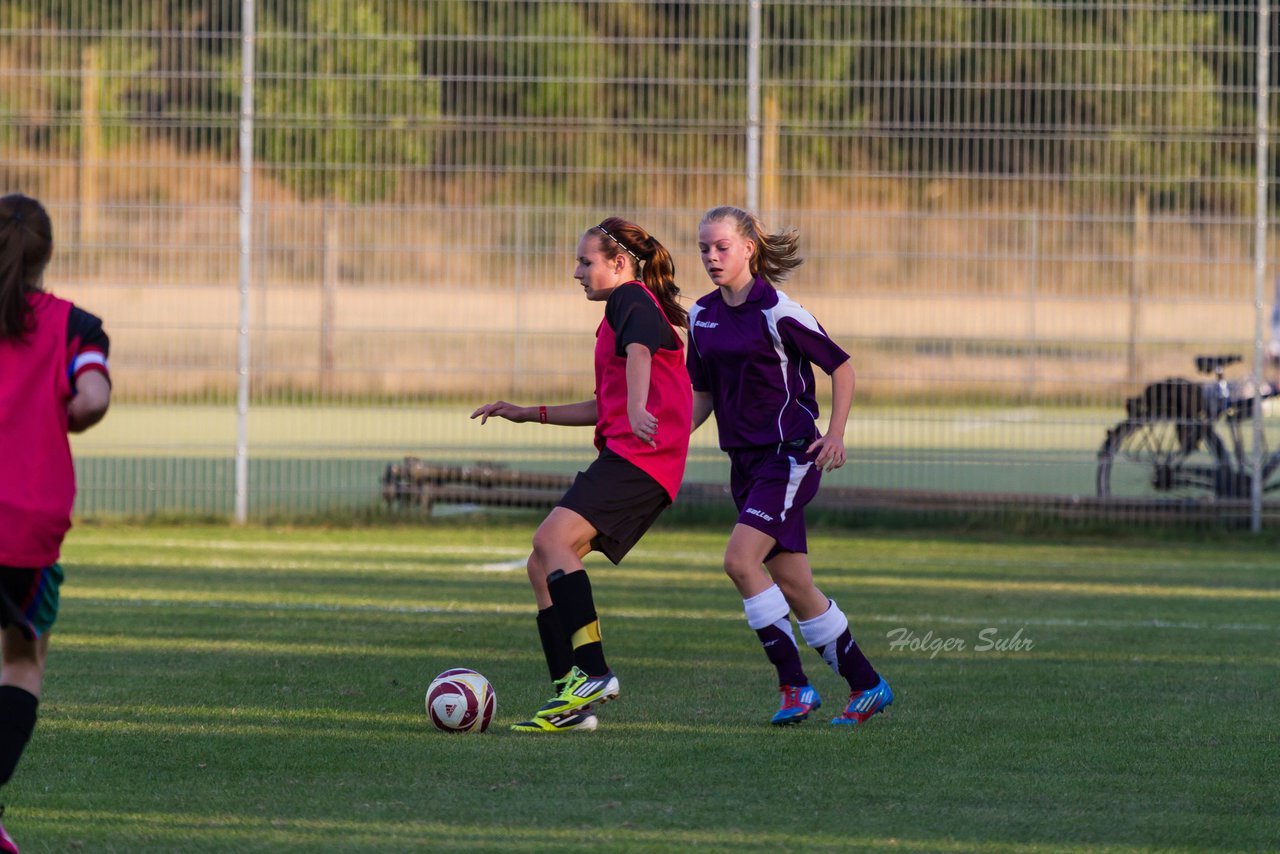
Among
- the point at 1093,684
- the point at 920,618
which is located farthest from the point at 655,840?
the point at 920,618

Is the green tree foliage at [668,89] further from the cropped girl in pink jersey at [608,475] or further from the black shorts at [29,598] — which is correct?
the black shorts at [29,598]

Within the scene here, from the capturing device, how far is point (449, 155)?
13.7 meters

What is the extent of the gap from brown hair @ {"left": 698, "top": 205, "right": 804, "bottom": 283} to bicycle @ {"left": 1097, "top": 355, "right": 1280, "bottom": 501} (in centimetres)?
762

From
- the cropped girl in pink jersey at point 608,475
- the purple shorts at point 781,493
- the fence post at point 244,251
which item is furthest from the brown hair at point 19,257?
the fence post at point 244,251

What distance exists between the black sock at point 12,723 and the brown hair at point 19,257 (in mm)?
857

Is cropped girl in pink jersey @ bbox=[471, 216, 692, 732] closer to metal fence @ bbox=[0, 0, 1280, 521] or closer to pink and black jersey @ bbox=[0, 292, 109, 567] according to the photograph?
pink and black jersey @ bbox=[0, 292, 109, 567]

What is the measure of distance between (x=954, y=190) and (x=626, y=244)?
7.89m

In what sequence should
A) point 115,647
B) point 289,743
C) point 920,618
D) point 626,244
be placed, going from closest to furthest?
point 289,743 → point 626,244 → point 115,647 → point 920,618

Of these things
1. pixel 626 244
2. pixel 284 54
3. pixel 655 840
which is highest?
pixel 284 54

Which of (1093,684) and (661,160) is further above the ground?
→ (661,160)

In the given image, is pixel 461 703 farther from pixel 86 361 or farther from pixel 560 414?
pixel 86 361

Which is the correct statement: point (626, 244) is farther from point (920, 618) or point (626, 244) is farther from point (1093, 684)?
point (920, 618)
